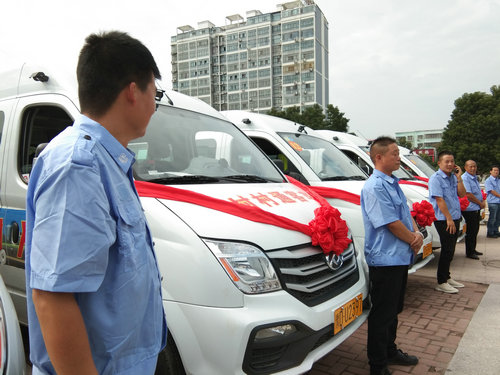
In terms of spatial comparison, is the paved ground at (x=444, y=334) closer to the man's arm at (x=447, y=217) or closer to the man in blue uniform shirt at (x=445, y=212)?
the man in blue uniform shirt at (x=445, y=212)

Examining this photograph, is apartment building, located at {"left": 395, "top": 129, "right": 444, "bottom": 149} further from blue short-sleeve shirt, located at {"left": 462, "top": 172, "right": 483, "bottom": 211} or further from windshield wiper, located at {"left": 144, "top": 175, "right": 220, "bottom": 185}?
windshield wiper, located at {"left": 144, "top": 175, "right": 220, "bottom": 185}

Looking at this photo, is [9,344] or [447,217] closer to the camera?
[9,344]

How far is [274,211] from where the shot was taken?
8.03ft

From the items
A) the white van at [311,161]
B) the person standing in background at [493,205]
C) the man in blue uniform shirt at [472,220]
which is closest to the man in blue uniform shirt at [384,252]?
the white van at [311,161]

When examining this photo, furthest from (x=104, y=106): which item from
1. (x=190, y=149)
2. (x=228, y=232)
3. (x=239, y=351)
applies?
(x=190, y=149)

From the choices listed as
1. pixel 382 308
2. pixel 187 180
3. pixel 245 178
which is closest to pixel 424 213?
pixel 382 308

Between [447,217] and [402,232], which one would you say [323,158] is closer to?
[447,217]

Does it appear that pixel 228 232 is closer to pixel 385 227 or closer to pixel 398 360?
pixel 385 227

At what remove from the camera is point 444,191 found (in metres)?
5.03

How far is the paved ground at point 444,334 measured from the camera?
3102 mm

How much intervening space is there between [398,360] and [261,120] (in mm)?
3351

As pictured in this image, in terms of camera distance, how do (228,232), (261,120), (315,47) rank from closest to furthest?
(228,232) → (261,120) → (315,47)

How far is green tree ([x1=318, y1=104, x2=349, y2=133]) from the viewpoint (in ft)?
94.8

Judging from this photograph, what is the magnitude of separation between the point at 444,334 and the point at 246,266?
8.81ft
